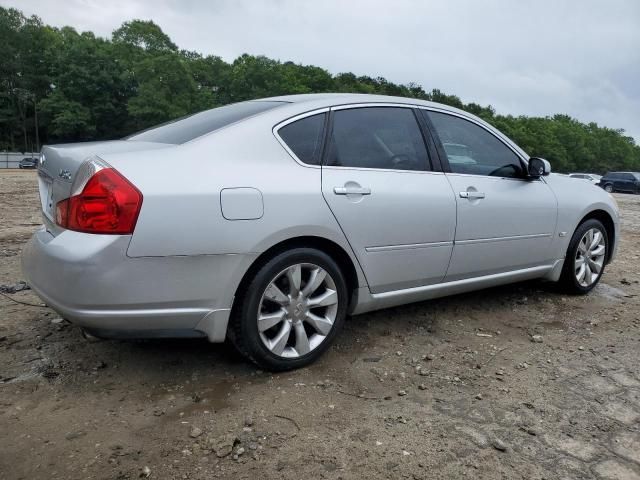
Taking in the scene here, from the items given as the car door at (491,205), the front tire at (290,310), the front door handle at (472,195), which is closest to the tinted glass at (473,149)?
the car door at (491,205)

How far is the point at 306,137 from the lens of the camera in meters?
2.95

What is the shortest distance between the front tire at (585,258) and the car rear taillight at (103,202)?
3601 mm

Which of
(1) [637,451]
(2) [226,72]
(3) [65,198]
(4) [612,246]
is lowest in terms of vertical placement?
(1) [637,451]

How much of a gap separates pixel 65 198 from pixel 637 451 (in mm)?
2777

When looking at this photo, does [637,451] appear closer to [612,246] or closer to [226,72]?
[612,246]

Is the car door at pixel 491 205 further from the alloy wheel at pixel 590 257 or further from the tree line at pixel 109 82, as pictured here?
the tree line at pixel 109 82

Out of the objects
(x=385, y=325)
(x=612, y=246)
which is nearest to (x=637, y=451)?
(x=385, y=325)

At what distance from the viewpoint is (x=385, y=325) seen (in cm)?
371

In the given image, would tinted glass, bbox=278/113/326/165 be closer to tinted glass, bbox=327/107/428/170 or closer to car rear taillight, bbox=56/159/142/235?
tinted glass, bbox=327/107/428/170

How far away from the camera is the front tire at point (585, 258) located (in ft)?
14.6

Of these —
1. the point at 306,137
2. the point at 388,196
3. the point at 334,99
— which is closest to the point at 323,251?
the point at 388,196

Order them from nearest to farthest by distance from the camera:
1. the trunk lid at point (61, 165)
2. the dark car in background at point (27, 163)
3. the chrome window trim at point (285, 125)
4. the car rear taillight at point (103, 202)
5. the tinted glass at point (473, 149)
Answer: the car rear taillight at point (103, 202) < the trunk lid at point (61, 165) < the chrome window trim at point (285, 125) < the tinted glass at point (473, 149) < the dark car in background at point (27, 163)

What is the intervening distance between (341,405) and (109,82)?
65.0 m

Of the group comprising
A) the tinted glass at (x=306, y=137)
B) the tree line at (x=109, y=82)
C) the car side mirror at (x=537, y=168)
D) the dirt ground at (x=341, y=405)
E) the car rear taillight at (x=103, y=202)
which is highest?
the tree line at (x=109, y=82)
